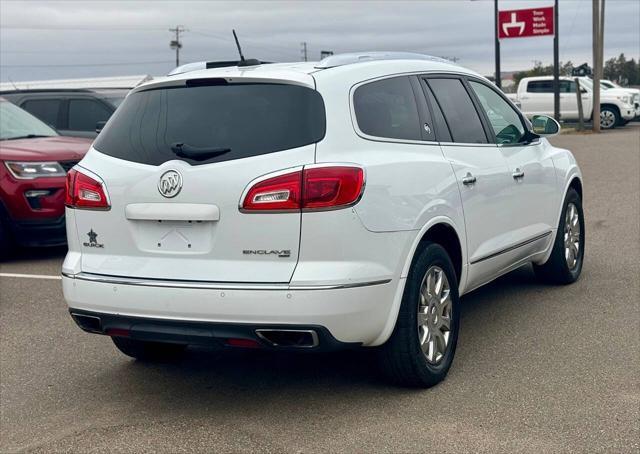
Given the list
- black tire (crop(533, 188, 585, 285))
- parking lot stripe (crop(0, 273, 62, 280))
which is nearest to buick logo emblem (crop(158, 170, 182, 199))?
black tire (crop(533, 188, 585, 285))

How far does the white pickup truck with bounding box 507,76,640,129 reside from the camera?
33.6 metres

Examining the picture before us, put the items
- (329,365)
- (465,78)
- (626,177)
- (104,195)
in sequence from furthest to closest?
(626,177) → (465,78) → (329,365) → (104,195)

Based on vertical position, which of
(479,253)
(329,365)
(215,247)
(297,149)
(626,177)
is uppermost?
(297,149)

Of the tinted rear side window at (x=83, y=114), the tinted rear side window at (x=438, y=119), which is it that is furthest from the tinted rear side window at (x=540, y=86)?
the tinted rear side window at (x=438, y=119)

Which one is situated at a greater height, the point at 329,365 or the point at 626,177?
the point at 329,365

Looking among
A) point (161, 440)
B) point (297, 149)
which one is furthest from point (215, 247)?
point (161, 440)

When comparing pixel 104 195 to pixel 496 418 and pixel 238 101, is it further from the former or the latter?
pixel 496 418

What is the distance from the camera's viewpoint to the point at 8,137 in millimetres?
10789

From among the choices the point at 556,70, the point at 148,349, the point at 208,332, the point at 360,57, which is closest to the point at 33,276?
the point at 148,349

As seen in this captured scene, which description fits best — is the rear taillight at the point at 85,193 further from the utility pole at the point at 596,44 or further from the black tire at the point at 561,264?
the utility pole at the point at 596,44

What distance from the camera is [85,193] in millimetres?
4934

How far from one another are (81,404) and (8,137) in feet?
21.0

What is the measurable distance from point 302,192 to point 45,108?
11.3 metres

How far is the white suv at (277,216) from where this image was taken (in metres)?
4.43
